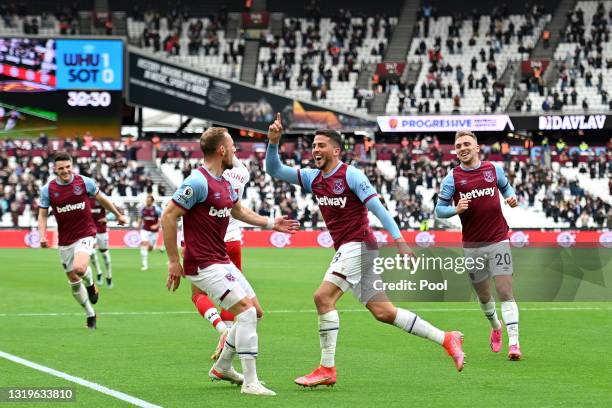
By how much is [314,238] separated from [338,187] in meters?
38.0

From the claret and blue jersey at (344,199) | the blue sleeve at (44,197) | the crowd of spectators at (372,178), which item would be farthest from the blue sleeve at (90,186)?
the crowd of spectators at (372,178)

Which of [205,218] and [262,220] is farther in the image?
[262,220]

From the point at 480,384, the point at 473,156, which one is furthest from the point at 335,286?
the point at 473,156

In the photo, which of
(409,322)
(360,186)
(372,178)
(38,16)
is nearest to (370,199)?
(360,186)

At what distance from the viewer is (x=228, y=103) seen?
6575cm

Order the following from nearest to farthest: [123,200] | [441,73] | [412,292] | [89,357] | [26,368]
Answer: [26,368] → [89,357] → [412,292] → [123,200] → [441,73]

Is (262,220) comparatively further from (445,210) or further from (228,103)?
(228,103)

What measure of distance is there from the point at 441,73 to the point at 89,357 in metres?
58.9

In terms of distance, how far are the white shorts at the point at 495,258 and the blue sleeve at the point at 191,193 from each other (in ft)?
15.0

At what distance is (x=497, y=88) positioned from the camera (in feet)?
221

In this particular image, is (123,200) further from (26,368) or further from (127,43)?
(26,368)

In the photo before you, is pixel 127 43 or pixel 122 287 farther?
pixel 127 43

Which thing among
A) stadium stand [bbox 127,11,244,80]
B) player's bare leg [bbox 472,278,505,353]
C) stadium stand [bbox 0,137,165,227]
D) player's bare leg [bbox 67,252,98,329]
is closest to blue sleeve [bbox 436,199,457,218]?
player's bare leg [bbox 472,278,505,353]

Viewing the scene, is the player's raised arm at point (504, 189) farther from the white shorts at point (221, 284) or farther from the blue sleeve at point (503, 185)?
the white shorts at point (221, 284)
